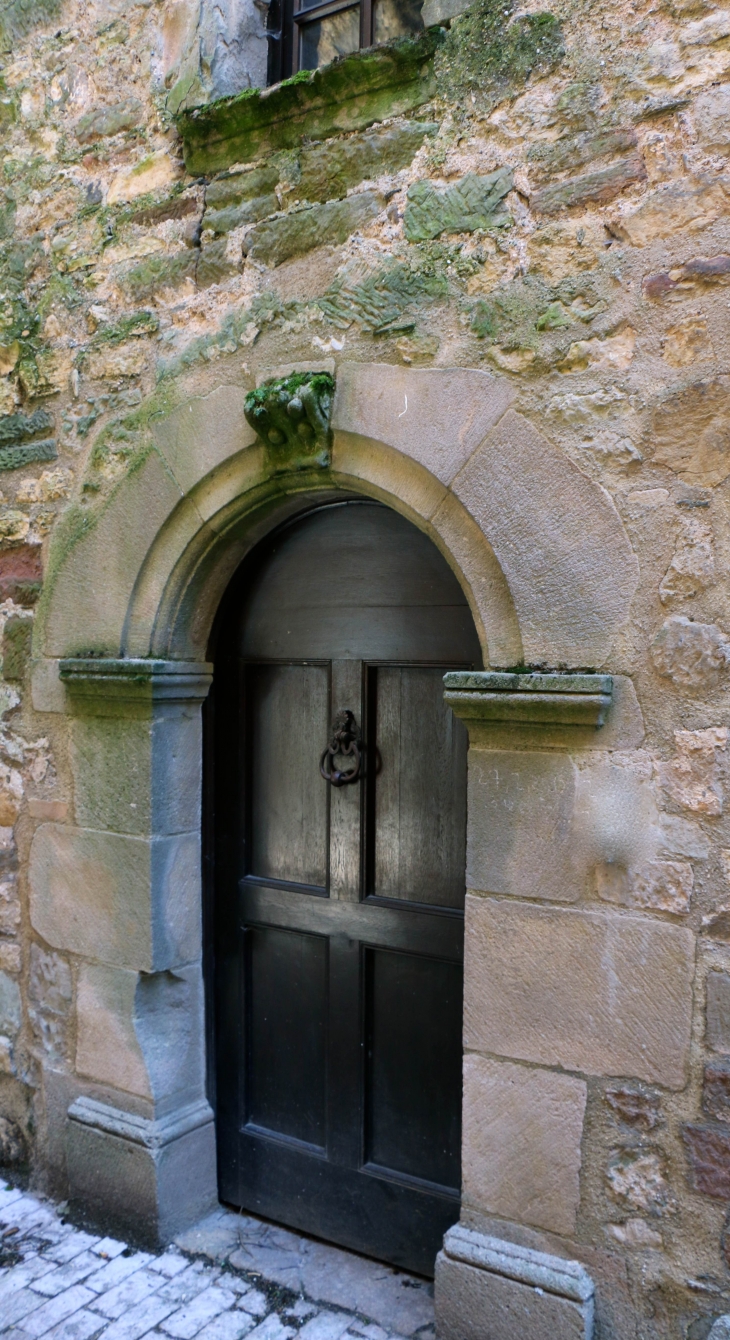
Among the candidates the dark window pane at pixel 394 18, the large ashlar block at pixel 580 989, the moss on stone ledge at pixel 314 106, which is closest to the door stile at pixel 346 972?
the large ashlar block at pixel 580 989

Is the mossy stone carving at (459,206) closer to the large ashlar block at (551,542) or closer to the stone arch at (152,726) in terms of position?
the stone arch at (152,726)

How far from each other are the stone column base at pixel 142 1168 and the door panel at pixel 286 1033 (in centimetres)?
19

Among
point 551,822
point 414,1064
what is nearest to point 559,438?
point 551,822

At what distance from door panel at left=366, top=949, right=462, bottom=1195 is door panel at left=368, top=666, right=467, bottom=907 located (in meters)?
0.23

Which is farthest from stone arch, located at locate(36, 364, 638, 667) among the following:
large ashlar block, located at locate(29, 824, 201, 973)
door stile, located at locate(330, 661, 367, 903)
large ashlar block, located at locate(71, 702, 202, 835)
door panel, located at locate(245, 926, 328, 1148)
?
door panel, located at locate(245, 926, 328, 1148)

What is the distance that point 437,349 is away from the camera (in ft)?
7.16

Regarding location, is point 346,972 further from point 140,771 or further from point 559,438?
point 559,438

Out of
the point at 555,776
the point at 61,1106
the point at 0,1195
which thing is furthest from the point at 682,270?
the point at 0,1195

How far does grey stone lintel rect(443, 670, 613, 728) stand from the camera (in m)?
1.94

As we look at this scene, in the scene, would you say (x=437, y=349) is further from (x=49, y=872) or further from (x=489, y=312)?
(x=49, y=872)

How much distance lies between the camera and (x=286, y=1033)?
2764 millimetres

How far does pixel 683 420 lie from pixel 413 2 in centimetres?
158

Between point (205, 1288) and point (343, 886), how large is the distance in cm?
114

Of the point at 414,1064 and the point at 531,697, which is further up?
the point at 531,697
